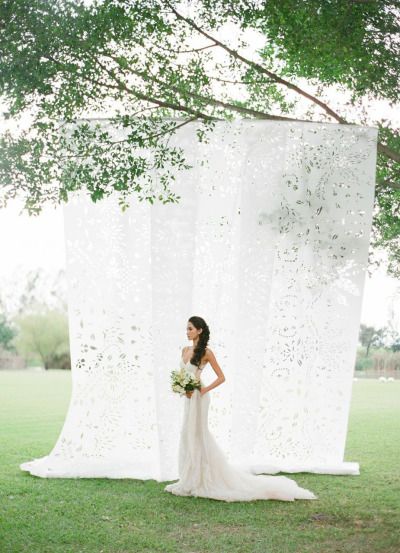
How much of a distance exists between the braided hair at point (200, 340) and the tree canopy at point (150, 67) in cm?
110

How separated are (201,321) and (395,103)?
2.56 metres

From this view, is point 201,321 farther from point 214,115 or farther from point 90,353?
point 214,115

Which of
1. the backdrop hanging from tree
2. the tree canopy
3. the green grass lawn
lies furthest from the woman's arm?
the tree canopy

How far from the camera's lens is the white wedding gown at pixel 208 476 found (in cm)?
603

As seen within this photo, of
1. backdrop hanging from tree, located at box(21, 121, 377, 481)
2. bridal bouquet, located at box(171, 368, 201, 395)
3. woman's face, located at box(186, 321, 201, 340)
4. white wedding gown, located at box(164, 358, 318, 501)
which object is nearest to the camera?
white wedding gown, located at box(164, 358, 318, 501)

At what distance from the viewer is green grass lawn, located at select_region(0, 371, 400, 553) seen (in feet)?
15.1

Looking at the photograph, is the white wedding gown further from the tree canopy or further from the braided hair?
the tree canopy

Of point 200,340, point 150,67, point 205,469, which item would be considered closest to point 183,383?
point 200,340

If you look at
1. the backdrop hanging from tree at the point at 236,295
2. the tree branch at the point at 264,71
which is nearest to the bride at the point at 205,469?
the backdrop hanging from tree at the point at 236,295

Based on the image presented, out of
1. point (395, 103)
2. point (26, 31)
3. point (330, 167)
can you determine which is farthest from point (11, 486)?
point (395, 103)

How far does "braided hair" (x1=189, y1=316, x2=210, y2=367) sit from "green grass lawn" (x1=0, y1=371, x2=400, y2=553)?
1.13 m

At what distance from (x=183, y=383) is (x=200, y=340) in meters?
0.44

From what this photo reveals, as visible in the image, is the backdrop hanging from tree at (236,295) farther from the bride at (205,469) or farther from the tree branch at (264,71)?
the bride at (205,469)

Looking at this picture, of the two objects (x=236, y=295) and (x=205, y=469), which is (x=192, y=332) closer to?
(x=236, y=295)
